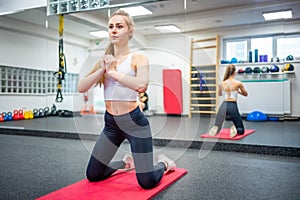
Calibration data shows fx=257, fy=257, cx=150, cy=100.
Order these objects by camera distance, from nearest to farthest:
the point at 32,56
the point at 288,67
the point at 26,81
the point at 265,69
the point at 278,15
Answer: the point at 288,67 → the point at 278,15 → the point at 265,69 → the point at 26,81 → the point at 32,56

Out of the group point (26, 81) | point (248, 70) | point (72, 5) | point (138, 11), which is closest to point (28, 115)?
point (26, 81)

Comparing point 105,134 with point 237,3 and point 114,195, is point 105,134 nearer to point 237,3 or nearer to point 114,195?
point 114,195

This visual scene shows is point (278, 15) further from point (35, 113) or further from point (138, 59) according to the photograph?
point (35, 113)

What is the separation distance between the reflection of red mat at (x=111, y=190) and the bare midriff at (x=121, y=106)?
0.53 metres

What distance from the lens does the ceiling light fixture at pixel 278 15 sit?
12.3 ft

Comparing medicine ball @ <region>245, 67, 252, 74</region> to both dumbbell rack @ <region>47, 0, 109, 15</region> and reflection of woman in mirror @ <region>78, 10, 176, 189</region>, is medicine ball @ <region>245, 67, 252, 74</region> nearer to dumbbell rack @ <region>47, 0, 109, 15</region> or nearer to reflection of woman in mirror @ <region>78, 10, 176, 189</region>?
dumbbell rack @ <region>47, 0, 109, 15</region>

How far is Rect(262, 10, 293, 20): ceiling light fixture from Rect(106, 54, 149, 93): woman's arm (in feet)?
9.53

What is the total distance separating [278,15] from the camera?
410cm

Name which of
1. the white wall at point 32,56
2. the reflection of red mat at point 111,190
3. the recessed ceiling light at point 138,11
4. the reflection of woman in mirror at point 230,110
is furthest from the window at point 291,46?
the white wall at point 32,56

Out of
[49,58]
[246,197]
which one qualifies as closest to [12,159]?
[246,197]

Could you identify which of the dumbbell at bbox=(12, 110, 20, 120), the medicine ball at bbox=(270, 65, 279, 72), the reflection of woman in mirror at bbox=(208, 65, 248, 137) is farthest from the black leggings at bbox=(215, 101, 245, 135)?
the dumbbell at bbox=(12, 110, 20, 120)

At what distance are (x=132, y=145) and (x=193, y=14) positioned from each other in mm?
3807

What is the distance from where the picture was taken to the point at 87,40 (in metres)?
7.37

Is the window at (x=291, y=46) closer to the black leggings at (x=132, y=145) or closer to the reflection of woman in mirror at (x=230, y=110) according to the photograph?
the reflection of woman in mirror at (x=230, y=110)
